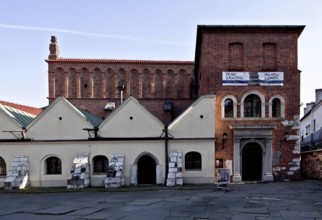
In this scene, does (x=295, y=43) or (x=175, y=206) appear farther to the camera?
(x=295, y=43)

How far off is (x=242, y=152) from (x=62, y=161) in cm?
1341

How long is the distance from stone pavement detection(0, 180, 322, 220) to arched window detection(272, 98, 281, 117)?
6.73m

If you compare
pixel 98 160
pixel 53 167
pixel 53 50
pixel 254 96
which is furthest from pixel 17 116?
pixel 254 96

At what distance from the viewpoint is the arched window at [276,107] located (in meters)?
24.2

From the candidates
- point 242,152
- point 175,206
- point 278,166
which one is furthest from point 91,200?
point 278,166

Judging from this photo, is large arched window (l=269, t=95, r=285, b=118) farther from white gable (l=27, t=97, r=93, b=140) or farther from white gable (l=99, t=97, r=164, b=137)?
white gable (l=27, t=97, r=93, b=140)

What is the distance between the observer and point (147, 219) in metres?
11.3

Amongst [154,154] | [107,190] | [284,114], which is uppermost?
[284,114]

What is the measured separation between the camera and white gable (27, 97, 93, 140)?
77.6 feet

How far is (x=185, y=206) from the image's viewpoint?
13.9m

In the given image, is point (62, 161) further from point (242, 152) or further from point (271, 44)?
point (271, 44)

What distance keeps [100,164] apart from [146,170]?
3403mm

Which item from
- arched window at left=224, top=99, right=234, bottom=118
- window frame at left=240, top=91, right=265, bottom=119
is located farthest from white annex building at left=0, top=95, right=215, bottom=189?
window frame at left=240, top=91, right=265, bottom=119

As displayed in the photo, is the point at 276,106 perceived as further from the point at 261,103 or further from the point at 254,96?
the point at 254,96
